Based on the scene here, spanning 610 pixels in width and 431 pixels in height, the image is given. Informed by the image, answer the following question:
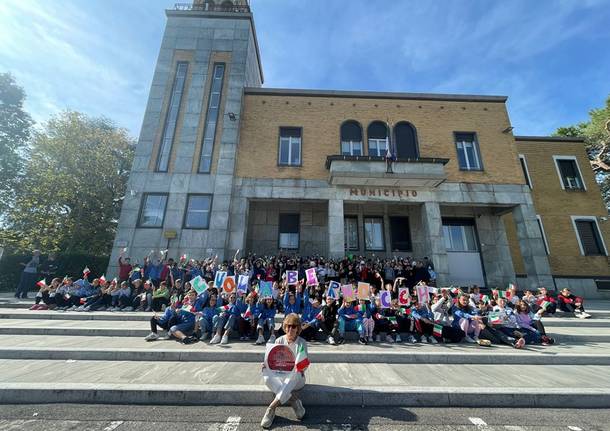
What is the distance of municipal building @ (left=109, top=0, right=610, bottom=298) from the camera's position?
15.3 metres

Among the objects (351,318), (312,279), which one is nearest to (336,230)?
(312,279)

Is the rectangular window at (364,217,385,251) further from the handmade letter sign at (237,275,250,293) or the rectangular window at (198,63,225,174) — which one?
the rectangular window at (198,63,225,174)

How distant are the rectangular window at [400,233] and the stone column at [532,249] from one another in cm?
693

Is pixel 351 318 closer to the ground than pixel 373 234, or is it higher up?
closer to the ground

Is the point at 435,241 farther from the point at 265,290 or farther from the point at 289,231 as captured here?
the point at 265,290

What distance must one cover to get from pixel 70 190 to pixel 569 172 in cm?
4145

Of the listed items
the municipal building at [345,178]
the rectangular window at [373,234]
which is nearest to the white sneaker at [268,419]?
the municipal building at [345,178]

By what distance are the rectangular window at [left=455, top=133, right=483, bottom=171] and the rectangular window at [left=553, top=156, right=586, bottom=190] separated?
7589 mm

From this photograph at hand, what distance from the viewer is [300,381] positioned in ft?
12.5

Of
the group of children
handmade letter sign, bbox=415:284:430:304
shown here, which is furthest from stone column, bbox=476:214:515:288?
handmade letter sign, bbox=415:284:430:304

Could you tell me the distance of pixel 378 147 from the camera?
17.7 meters

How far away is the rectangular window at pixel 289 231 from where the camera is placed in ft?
57.0

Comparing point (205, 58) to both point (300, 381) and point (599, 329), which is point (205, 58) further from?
point (599, 329)

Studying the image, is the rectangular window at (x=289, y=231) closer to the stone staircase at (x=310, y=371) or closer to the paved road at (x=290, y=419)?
the stone staircase at (x=310, y=371)
